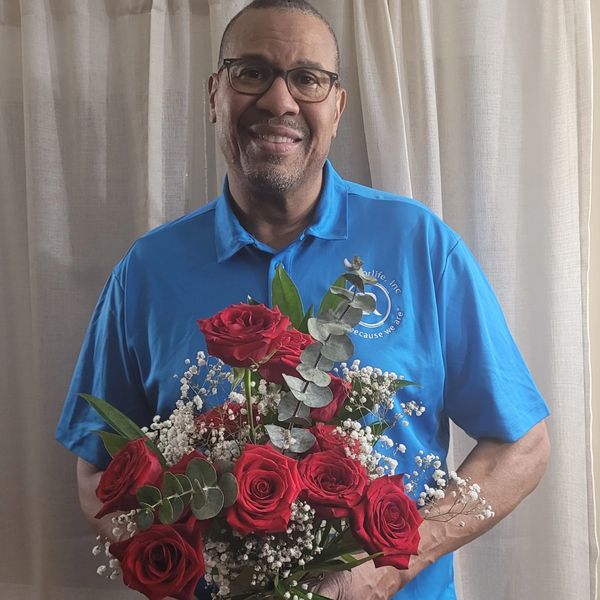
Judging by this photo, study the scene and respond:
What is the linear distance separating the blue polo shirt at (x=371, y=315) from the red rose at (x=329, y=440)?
448 millimetres

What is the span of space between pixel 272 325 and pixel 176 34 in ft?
3.88

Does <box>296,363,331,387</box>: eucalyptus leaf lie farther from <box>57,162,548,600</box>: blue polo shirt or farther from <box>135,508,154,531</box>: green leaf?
<box>57,162,548,600</box>: blue polo shirt

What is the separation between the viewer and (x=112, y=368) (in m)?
1.56

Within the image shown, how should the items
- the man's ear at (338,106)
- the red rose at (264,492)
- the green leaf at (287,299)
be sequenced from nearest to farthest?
the red rose at (264,492) < the green leaf at (287,299) < the man's ear at (338,106)

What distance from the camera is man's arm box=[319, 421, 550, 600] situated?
120 cm

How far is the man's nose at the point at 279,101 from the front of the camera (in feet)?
4.48

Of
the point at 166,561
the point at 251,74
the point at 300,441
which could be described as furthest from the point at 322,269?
the point at 166,561

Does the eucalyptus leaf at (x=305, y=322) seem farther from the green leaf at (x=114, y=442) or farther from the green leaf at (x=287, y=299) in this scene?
the green leaf at (x=114, y=442)

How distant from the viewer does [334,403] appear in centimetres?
92

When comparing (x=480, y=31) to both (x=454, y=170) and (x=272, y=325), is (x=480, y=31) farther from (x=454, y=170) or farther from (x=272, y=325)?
(x=272, y=325)

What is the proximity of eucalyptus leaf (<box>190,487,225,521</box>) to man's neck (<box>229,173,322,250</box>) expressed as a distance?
0.72 metres

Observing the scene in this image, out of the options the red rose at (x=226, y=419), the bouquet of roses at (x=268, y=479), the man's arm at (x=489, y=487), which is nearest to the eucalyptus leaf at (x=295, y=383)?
the bouquet of roses at (x=268, y=479)

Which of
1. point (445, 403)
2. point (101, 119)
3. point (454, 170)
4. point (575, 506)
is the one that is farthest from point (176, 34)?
point (575, 506)

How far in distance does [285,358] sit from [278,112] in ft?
2.02
